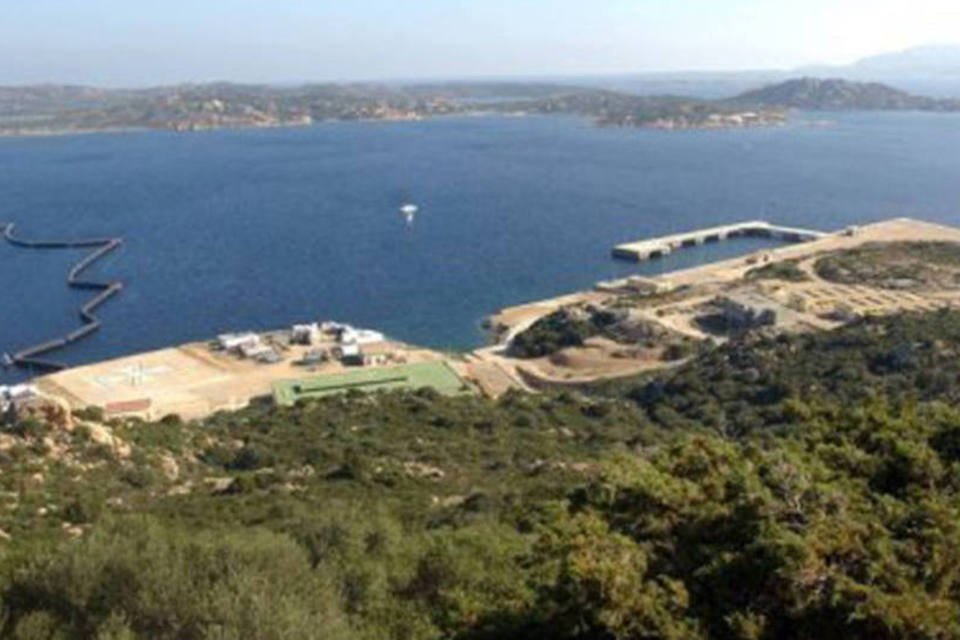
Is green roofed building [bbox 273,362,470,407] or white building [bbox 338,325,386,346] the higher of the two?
green roofed building [bbox 273,362,470,407]

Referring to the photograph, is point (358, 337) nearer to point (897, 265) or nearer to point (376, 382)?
point (376, 382)

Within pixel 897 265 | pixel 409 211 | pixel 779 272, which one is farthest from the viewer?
pixel 409 211

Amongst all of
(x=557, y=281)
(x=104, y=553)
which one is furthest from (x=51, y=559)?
(x=557, y=281)

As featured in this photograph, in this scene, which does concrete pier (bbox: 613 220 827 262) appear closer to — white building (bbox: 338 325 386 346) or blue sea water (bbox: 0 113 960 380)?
blue sea water (bbox: 0 113 960 380)

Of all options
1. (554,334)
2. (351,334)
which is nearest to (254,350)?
(351,334)

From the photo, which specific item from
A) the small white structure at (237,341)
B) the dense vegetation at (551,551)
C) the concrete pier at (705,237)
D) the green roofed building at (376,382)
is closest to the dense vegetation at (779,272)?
the concrete pier at (705,237)

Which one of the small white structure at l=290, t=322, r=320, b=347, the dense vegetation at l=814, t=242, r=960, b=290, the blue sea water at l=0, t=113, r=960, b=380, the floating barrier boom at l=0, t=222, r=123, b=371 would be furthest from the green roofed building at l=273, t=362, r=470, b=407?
the dense vegetation at l=814, t=242, r=960, b=290
